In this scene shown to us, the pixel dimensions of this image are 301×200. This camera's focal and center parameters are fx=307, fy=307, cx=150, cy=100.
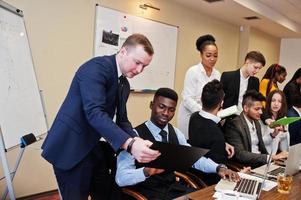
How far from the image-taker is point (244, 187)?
158 cm

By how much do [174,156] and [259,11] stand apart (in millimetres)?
4129

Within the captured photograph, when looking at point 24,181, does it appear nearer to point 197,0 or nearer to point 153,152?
point 153,152

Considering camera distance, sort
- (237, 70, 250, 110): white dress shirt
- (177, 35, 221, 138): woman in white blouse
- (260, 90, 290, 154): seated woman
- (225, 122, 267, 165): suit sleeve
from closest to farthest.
→ (225, 122, 267, 165): suit sleeve
(260, 90, 290, 154): seated woman
(177, 35, 221, 138): woman in white blouse
(237, 70, 250, 110): white dress shirt

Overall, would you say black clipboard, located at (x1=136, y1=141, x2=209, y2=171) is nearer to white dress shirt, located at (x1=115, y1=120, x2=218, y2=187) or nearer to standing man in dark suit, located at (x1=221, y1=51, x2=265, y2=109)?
white dress shirt, located at (x1=115, y1=120, x2=218, y2=187)

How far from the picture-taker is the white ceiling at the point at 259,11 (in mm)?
4566

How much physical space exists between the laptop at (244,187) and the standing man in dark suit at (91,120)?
44 centimetres

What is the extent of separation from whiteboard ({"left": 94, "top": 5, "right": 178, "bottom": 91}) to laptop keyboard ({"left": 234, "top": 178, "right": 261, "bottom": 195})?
7.75 feet

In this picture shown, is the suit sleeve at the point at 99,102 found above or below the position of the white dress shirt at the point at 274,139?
above

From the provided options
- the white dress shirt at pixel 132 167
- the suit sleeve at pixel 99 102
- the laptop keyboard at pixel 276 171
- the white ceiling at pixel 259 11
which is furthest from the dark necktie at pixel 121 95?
the white ceiling at pixel 259 11

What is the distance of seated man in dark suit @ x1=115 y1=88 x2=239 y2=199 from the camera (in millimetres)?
1682

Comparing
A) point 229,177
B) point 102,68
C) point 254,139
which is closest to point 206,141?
point 229,177

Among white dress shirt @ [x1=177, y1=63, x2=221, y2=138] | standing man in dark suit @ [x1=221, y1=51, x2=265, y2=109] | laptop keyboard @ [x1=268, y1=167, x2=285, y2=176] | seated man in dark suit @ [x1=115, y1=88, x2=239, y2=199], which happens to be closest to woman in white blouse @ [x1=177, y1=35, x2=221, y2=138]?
white dress shirt @ [x1=177, y1=63, x2=221, y2=138]

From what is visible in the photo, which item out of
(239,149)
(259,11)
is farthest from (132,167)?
(259,11)

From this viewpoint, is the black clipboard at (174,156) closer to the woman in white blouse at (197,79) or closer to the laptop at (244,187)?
the laptop at (244,187)
